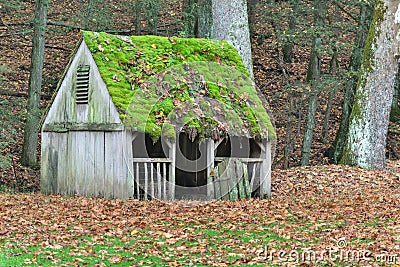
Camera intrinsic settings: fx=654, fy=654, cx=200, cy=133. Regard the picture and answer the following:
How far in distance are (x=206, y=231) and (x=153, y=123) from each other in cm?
440

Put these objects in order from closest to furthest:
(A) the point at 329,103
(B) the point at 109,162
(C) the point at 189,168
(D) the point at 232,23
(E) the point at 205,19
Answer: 1. (B) the point at 109,162
2. (C) the point at 189,168
3. (D) the point at 232,23
4. (E) the point at 205,19
5. (A) the point at 329,103

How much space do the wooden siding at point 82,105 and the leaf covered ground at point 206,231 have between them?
2006 mm

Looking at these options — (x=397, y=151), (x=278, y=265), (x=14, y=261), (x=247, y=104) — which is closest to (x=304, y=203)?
(x=247, y=104)

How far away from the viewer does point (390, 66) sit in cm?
1927

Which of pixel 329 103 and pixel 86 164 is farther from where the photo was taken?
pixel 329 103

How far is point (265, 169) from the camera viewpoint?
53.9 ft

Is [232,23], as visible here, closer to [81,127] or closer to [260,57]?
[81,127]

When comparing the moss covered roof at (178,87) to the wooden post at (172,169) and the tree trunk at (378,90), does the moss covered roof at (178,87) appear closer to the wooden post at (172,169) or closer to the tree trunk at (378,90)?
Result: the wooden post at (172,169)

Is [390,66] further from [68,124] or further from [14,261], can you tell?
[14,261]

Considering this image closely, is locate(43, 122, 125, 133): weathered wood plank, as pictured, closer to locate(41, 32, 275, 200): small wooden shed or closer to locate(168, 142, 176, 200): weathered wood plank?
locate(41, 32, 275, 200): small wooden shed

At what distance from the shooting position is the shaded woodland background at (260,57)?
74.8ft

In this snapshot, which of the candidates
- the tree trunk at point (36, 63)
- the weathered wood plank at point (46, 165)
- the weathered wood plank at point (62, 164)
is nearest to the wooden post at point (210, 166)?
the weathered wood plank at point (62, 164)
